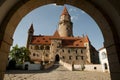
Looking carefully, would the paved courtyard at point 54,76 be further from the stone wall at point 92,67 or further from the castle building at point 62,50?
the castle building at point 62,50

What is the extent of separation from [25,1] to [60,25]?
63.3m

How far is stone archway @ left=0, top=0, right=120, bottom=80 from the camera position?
108 inches

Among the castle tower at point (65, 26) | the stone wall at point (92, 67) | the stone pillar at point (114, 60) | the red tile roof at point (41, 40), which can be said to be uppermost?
the castle tower at point (65, 26)

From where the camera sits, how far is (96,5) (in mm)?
3102

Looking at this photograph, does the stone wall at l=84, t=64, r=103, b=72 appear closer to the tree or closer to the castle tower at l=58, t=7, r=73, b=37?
the tree

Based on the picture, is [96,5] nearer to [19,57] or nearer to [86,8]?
[86,8]

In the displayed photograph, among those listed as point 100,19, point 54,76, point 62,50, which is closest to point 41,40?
point 62,50

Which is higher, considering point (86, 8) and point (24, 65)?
point (86, 8)

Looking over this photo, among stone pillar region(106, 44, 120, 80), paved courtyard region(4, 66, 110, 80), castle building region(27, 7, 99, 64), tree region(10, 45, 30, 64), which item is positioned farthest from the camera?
castle building region(27, 7, 99, 64)

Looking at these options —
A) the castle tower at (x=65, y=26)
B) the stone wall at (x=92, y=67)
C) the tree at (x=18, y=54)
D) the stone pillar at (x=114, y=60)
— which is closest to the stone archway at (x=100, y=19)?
the stone pillar at (x=114, y=60)

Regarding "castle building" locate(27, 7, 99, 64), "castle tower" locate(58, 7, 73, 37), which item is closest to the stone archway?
"castle building" locate(27, 7, 99, 64)

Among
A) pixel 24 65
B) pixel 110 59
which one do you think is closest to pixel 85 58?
pixel 24 65

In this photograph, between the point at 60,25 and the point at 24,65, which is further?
the point at 60,25

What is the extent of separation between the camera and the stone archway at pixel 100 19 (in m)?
2.73
